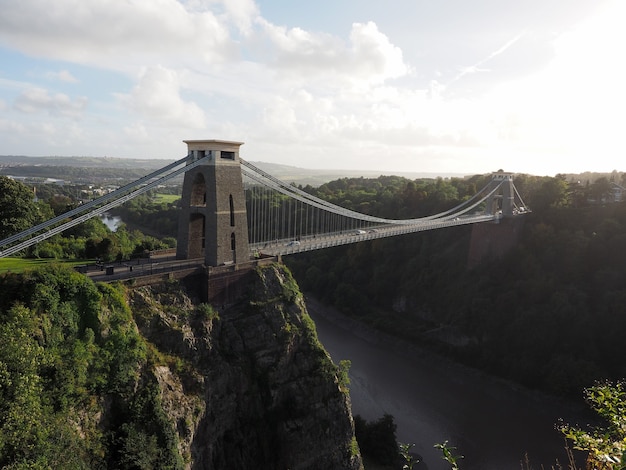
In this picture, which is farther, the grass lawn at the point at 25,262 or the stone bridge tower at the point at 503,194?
the stone bridge tower at the point at 503,194

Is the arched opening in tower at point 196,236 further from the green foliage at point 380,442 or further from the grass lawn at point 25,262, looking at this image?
the green foliage at point 380,442

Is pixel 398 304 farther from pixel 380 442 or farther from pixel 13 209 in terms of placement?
pixel 13 209

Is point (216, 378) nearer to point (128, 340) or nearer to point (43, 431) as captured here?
point (128, 340)

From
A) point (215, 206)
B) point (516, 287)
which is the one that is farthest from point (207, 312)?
point (516, 287)

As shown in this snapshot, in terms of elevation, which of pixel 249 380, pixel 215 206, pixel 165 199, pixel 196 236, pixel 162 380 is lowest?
pixel 249 380

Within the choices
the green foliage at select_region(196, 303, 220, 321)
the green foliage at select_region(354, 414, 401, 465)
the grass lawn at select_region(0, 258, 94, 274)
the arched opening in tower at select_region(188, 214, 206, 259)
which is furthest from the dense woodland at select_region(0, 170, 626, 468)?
the green foliage at select_region(354, 414, 401, 465)

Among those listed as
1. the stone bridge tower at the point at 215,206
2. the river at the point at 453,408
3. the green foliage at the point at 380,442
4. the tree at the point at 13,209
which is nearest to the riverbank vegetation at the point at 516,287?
the river at the point at 453,408
